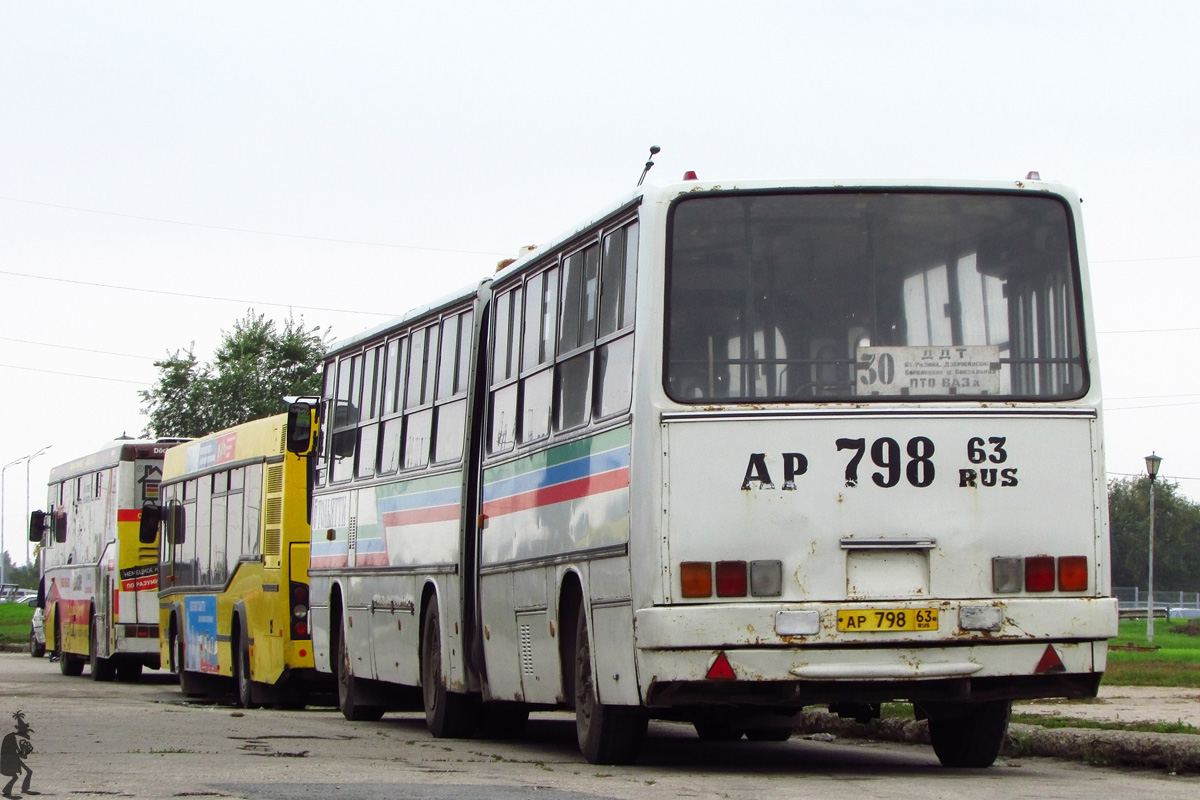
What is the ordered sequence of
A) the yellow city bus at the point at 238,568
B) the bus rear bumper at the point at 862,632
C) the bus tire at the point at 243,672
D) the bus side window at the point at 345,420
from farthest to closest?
the bus tire at the point at 243,672 → the yellow city bus at the point at 238,568 → the bus side window at the point at 345,420 → the bus rear bumper at the point at 862,632

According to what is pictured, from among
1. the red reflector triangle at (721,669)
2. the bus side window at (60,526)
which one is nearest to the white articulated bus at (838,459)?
the red reflector triangle at (721,669)

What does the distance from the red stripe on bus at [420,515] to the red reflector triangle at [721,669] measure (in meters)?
4.96

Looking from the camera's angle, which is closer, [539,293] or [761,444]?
[761,444]

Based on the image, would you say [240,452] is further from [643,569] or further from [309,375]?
[309,375]

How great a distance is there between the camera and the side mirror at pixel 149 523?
28.8 metres

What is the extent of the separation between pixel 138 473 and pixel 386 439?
13.4m

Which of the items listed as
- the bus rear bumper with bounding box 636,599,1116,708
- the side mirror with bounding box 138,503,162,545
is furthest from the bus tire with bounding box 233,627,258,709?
the bus rear bumper with bounding box 636,599,1116,708

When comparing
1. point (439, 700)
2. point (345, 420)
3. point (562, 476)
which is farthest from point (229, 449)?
point (562, 476)

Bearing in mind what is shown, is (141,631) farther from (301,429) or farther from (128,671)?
(301,429)

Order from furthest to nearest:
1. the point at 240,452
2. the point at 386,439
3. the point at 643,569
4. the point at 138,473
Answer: the point at 138,473 → the point at 240,452 → the point at 386,439 → the point at 643,569

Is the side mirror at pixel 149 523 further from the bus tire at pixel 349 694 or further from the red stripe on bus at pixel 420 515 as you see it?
the red stripe on bus at pixel 420 515

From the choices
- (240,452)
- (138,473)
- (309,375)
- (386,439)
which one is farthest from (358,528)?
(309,375)

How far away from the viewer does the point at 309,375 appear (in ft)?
266

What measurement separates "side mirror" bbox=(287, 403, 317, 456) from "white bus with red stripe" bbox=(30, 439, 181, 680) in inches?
341
